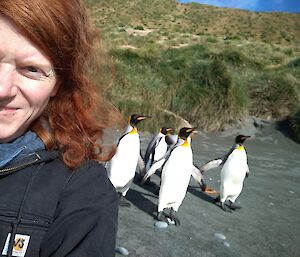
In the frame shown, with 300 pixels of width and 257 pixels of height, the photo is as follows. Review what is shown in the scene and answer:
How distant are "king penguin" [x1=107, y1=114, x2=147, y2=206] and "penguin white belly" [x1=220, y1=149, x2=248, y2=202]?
112 centimetres

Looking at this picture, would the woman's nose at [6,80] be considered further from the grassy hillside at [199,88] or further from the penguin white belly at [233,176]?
the grassy hillside at [199,88]

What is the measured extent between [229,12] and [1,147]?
4903cm

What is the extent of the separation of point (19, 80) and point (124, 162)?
3570 millimetres

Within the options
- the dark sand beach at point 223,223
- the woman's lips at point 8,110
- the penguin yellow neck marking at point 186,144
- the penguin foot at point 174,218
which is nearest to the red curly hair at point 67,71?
the woman's lips at point 8,110

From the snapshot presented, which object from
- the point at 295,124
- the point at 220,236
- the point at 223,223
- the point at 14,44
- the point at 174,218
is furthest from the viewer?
the point at 295,124

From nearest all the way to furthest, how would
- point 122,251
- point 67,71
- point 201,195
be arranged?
point 67,71
point 122,251
point 201,195

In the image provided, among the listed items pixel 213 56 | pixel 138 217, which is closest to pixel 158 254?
pixel 138 217

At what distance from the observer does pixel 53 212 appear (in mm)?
853

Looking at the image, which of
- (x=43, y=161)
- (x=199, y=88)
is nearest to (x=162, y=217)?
(x=43, y=161)

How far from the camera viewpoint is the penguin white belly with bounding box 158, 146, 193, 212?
389 cm

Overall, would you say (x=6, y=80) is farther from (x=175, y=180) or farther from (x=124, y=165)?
(x=124, y=165)

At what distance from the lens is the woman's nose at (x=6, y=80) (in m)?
0.82

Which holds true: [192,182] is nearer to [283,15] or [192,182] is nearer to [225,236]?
[225,236]

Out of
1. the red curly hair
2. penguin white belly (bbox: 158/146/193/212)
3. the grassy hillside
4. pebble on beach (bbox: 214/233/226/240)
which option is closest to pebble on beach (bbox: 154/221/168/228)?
penguin white belly (bbox: 158/146/193/212)
